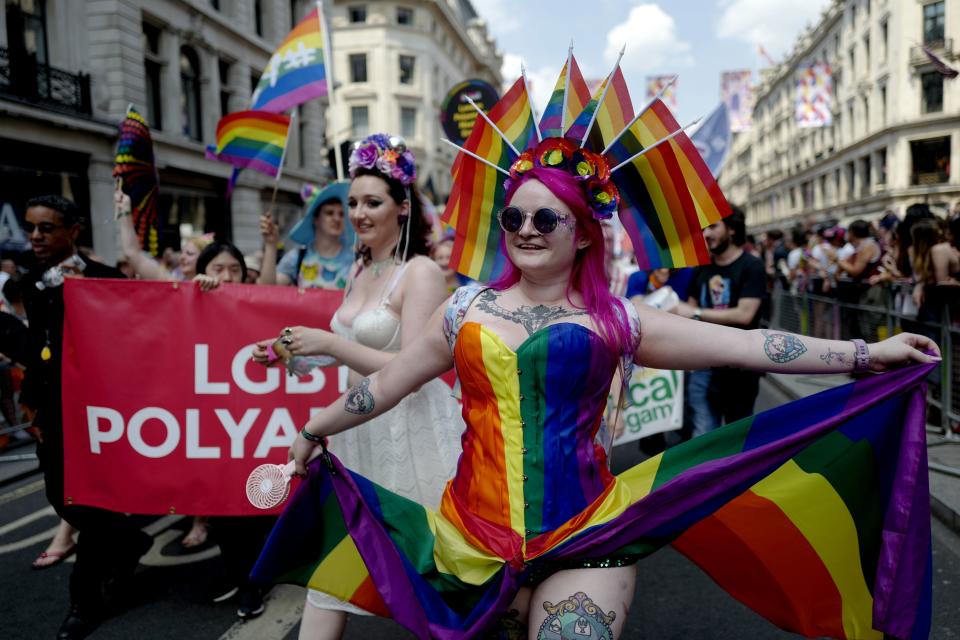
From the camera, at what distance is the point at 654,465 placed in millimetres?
2176

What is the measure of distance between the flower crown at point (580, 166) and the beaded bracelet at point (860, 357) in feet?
2.59

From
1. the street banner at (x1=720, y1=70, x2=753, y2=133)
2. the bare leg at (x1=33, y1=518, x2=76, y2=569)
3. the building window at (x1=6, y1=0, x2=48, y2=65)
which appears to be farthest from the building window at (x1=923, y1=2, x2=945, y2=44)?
the bare leg at (x1=33, y1=518, x2=76, y2=569)

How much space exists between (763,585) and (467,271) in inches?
53.9

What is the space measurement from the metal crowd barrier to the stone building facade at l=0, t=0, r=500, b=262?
545 cm

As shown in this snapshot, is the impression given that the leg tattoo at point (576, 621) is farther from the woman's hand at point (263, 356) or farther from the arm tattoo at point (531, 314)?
the woman's hand at point (263, 356)

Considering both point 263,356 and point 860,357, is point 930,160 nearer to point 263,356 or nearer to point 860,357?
point 860,357

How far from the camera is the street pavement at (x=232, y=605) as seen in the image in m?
3.38

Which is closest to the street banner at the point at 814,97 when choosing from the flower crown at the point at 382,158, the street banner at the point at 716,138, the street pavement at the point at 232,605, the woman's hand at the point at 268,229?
the street banner at the point at 716,138

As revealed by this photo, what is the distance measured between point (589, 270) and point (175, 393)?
101 inches

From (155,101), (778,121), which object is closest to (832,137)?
(778,121)

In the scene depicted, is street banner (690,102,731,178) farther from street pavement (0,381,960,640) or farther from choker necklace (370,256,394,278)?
choker necklace (370,256,394,278)

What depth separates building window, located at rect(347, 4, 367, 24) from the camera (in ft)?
159

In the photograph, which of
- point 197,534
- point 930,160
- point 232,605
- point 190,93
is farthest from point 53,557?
point 930,160

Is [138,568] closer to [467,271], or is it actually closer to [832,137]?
[467,271]
